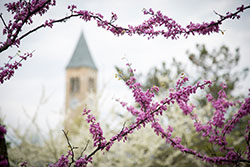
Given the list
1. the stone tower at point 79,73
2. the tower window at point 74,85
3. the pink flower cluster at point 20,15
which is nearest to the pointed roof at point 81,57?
the stone tower at point 79,73

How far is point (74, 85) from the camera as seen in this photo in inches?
1443

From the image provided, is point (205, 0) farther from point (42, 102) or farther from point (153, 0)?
point (42, 102)

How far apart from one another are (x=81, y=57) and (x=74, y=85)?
5372 millimetres

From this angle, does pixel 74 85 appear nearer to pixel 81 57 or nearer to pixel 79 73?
pixel 79 73

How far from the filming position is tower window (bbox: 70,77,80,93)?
119 ft

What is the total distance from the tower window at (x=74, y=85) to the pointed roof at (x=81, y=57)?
2.50 meters

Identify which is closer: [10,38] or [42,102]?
[10,38]

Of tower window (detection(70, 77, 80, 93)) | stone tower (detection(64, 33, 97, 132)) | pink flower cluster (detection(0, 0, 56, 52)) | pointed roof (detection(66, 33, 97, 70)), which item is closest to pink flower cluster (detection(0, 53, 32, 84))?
pink flower cluster (detection(0, 0, 56, 52))

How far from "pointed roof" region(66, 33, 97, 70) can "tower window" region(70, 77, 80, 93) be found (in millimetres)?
2501

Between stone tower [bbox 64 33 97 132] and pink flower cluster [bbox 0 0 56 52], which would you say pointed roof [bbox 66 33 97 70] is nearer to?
stone tower [bbox 64 33 97 132]

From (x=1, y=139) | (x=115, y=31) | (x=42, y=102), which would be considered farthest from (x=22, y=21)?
(x=42, y=102)

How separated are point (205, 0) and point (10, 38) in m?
3.20

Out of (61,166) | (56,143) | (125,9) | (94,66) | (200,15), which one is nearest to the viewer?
(61,166)

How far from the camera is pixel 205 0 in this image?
350cm
